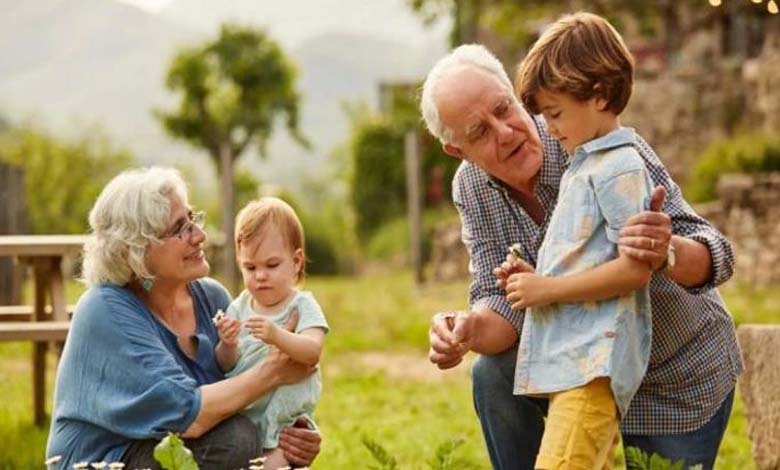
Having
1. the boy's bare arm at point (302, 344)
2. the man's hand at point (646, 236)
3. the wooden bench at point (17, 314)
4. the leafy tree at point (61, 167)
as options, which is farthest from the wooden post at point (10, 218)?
the leafy tree at point (61, 167)

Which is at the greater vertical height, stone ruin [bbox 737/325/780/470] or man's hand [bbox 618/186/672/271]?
man's hand [bbox 618/186/672/271]

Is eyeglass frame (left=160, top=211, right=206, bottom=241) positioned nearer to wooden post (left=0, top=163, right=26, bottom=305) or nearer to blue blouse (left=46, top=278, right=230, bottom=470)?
blue blouse (left=46, top=278, right=230, bottom=470)

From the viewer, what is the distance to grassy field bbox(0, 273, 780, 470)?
6461 mm

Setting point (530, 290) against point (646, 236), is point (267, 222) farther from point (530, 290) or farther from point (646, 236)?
point (646, 236)

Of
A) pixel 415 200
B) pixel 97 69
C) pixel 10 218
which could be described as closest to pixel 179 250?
pixel 10 218

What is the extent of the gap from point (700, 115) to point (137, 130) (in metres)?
150

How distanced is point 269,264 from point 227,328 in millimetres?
216

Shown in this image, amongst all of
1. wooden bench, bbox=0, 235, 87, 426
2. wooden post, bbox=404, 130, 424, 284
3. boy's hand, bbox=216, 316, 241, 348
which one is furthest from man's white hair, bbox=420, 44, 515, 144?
wooden post, bbox=404, 130, 424, 284

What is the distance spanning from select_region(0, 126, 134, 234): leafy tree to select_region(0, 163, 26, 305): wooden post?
26.7 metres

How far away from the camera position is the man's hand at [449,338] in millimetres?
3820

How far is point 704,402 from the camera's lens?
13.1 ft

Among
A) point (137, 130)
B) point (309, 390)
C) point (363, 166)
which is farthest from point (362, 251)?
point (137, 130)

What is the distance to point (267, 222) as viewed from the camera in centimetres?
422

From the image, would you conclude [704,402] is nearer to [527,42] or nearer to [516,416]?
[516,416]
